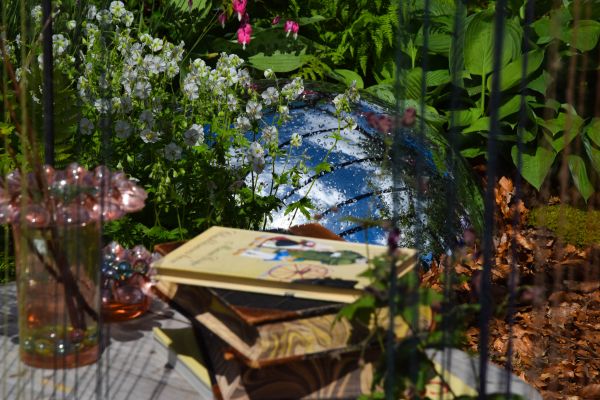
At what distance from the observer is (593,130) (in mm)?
3463

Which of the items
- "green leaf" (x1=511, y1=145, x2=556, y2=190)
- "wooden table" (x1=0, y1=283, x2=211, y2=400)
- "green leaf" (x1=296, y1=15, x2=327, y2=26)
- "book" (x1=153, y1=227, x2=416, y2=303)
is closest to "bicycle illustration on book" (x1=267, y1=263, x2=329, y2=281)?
"book" (x1=153, y1=227, x2=416, y2=303)

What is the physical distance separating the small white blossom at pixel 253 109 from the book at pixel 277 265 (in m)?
1.05

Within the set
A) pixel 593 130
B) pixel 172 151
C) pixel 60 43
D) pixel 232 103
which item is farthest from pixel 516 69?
pixel 60 43

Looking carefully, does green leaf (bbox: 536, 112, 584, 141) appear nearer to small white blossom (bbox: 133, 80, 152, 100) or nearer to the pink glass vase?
small white blossom (bbox: 133, 80, 152, 100)

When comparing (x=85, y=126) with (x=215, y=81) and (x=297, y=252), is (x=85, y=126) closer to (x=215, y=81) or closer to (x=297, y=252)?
(x=215, y=81)

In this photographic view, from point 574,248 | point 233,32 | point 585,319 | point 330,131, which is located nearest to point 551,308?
point 585,319

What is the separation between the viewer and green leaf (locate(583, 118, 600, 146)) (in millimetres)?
3439

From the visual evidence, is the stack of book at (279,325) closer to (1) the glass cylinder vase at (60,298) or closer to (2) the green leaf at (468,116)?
(1) the glass cylinder vase at (60,298)

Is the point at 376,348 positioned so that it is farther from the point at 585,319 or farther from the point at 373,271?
the point at 585,319

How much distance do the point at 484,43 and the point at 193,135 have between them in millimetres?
1635

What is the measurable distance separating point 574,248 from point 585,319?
0.45 m

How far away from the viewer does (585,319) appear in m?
3.04

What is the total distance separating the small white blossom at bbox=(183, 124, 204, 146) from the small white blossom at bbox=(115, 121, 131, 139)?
0.47 feet

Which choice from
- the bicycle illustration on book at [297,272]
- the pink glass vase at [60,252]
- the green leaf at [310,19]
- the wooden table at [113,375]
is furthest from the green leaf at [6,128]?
the green leaf at [310,19]
